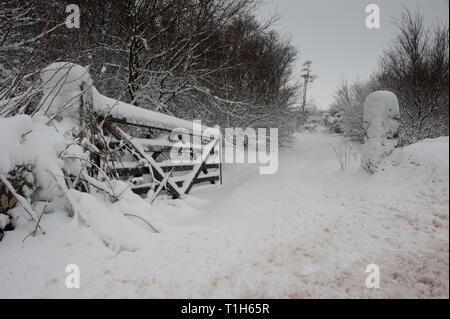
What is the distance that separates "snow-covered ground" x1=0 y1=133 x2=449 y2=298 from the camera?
3.80 ft

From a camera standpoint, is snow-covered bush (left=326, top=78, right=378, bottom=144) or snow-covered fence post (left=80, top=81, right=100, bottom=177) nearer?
snow-covered fence post (left=80, top=81, right=100, bottom=177)

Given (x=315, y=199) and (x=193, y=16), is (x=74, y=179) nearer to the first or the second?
(x=315, y=199)

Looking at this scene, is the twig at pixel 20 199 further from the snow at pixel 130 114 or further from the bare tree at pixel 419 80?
the bare tree at pixel 419 80

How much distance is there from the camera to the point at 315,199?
2.43 metres

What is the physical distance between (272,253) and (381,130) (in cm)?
281

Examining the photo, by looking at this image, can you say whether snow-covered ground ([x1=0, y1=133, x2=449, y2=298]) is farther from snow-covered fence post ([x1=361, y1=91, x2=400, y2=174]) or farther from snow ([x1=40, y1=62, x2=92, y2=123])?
snow ([x1=40, y1=62, x2=92, y2=123])

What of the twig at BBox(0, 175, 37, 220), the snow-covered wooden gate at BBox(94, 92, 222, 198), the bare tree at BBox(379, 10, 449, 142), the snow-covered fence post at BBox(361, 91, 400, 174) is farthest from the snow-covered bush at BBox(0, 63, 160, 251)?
the bare tree at BBox(379, 10, 449, 142)

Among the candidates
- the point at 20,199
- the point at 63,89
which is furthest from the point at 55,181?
the point at 63,89

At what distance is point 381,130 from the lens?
3141 mm

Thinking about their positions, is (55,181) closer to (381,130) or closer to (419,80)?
(381,130)

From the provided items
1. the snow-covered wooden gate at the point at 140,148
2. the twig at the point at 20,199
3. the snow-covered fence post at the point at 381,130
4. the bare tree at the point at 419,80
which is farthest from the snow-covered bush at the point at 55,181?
the bare tree at the point at 419,80

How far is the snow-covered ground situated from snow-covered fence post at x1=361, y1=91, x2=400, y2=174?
34.5 inches

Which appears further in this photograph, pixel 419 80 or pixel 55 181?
pixel 419 80

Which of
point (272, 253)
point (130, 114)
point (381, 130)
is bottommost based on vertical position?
point (272, 253)
